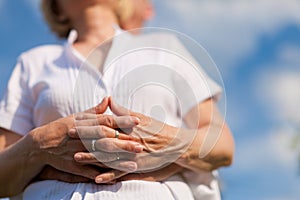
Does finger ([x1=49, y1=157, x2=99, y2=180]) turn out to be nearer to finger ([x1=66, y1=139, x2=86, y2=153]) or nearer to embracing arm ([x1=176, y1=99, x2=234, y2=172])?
finger ([x1=66, y1=139, x2=86, y2=153])

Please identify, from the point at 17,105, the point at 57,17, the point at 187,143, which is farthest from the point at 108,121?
the point at 57,17

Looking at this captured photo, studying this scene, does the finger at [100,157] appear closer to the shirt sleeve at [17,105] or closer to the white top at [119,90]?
the white top at [119,90]

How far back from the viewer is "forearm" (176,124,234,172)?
187cm

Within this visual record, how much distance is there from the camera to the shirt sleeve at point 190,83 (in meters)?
1.85

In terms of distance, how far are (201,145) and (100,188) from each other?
0.27m

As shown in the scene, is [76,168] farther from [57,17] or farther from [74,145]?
[57,17]

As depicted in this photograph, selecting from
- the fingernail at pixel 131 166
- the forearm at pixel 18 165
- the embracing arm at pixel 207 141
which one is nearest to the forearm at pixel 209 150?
the embracing arm at pixel 207 141

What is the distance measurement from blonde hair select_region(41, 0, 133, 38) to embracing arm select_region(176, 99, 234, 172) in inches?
17.1

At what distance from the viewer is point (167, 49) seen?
2.00 meters

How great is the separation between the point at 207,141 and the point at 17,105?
521 mm

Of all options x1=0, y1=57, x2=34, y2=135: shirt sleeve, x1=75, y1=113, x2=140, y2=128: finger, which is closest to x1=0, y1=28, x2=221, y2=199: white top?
x1=0, y1=57, x2=34, y2=135: shirt sleeve

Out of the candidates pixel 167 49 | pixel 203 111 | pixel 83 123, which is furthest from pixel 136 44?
pixel 83 123

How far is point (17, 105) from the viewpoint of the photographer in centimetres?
205

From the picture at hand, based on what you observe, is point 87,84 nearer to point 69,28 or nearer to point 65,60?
point 65,60
